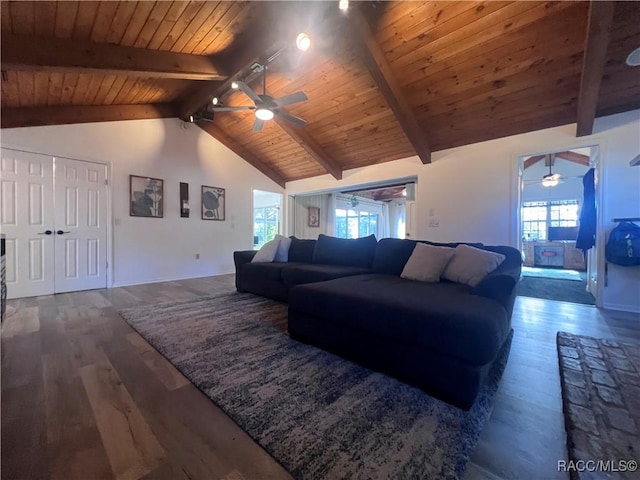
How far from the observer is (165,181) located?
16.8 ft

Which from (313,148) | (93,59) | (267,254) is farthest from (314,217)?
(93,59)

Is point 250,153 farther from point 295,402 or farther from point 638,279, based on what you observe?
point 638,279

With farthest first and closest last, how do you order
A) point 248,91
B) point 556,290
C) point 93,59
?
1. point 556,290
2. point 248,91
3. point 93,59

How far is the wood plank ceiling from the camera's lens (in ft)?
8.38

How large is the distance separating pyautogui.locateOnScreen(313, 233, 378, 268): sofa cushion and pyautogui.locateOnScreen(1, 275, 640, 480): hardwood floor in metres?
1.70

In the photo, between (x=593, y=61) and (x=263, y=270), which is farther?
(x=263, y=270)

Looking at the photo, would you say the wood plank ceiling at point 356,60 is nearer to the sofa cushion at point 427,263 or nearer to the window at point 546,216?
the sofa cushion at point 427,263

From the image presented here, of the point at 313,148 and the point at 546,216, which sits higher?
the point at 313,148

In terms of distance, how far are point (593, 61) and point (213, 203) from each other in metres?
6.06

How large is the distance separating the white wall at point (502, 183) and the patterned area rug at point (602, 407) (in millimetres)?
2280

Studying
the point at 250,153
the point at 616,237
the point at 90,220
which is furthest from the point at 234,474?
the point at 250,153

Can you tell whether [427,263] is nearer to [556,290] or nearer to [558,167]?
[556,290]

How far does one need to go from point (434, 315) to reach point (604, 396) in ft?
2.67

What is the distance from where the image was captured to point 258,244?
885 cm
